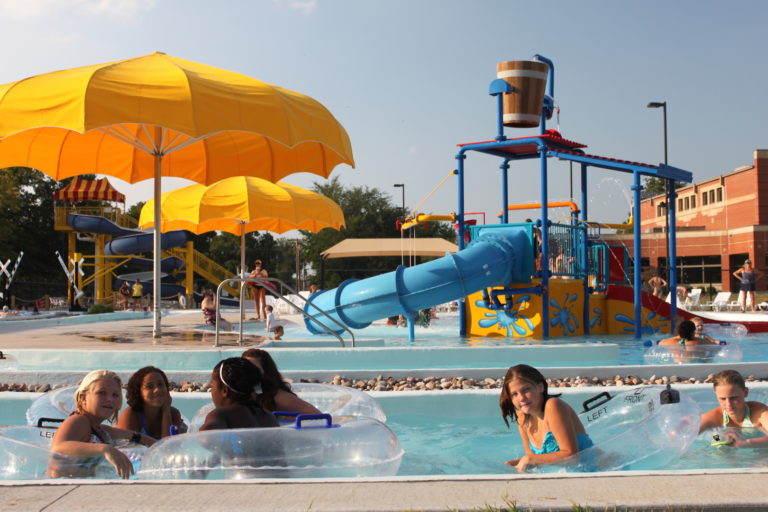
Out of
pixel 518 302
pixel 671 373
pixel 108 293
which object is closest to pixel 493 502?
pixel 671 373

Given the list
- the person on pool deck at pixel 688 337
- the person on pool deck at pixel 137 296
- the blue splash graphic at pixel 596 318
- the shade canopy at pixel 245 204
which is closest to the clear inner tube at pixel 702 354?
the person on pool deck at pixel 688 337

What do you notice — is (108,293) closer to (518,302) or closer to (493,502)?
(518,302)

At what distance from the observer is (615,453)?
431 cm

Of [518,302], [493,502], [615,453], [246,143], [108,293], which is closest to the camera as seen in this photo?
[493,502]

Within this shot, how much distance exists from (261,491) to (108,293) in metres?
33.6

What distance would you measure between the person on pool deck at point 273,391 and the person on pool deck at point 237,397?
0.64ft

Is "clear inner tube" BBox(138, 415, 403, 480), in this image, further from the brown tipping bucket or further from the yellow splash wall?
the brown tipping bucket

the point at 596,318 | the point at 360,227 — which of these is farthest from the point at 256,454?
the point at 360,227

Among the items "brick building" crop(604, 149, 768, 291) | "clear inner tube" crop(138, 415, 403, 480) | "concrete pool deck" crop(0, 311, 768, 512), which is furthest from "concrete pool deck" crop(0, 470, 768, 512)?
"brick building" crop(604, 149, 768, 291)

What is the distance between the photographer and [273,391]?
14.6 ft

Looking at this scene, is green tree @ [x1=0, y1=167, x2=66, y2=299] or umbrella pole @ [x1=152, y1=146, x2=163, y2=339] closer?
umbrella pole @ [x1=152, y1=146, x2=163, y2=339]

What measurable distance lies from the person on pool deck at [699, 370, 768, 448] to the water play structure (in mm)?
7304

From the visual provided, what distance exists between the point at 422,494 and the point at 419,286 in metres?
9.42

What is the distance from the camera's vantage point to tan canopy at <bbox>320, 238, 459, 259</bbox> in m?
29.9
